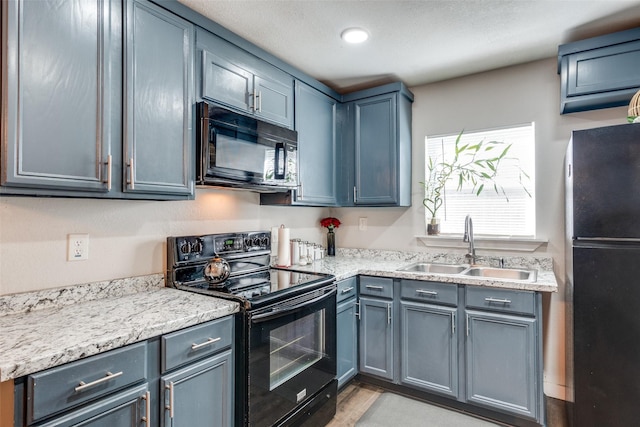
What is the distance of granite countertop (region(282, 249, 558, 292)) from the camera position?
205 cm

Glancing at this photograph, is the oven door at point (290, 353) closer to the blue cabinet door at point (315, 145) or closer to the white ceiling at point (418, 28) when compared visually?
the blue cabinet door at point (315, 145)

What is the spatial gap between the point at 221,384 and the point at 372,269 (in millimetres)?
1326

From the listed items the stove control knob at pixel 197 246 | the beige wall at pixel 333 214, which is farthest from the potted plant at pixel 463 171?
the stove control knob at pixel 197 246

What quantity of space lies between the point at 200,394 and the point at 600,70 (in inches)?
110

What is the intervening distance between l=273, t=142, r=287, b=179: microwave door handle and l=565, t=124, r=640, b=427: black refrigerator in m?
1.61

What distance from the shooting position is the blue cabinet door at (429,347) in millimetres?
2229

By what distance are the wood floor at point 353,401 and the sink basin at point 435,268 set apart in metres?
0.93

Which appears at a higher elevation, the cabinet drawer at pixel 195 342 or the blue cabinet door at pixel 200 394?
the cabinet drawer at pixel 195 342

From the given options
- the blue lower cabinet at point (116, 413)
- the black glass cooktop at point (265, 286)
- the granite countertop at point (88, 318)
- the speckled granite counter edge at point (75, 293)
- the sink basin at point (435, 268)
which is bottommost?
the blue lower cabinet at point (116, 413)

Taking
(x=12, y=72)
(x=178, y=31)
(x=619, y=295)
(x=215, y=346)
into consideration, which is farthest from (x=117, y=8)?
(x=619, y=295)

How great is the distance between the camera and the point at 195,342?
4.65 feet

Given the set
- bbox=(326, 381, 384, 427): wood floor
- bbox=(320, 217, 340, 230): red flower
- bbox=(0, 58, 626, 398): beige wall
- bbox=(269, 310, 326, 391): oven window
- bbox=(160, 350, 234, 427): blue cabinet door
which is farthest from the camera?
bbox=(320, 217, 340, 230): red flower

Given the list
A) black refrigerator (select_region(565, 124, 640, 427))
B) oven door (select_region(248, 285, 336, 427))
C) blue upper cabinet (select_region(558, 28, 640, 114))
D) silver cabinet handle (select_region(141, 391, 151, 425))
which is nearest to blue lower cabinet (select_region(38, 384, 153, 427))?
silver cabinet handle (select_region(141, 391, 151, 425))

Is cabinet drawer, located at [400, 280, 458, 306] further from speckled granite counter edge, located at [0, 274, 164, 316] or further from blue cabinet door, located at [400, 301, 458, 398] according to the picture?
speckled granite counter edge, located at [0, 274, 164, 316]
